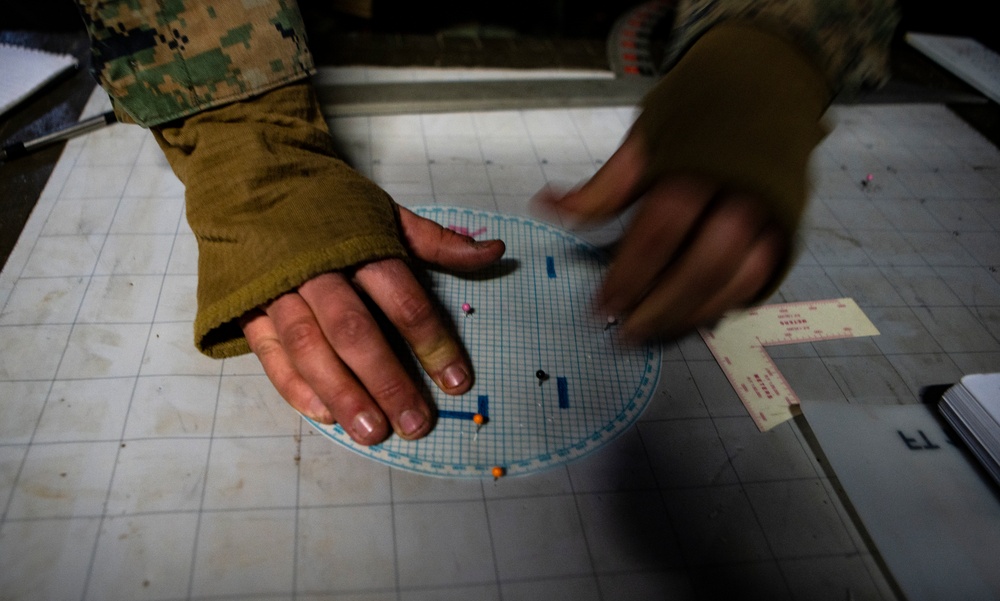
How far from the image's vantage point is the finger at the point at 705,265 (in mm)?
417

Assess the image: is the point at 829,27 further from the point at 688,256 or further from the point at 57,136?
the point at 57,136

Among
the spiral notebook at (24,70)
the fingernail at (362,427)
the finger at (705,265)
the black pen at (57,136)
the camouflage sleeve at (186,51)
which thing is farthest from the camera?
the spiral notebook at (24,70)

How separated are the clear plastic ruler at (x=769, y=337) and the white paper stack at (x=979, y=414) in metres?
0.14

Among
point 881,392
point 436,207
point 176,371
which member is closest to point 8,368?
point 176,371

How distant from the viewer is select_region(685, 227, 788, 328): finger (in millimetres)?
425

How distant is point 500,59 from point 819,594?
3.51 feet

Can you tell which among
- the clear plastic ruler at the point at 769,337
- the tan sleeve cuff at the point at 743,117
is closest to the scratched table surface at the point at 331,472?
the clear plastic ruler at the point at 769,337

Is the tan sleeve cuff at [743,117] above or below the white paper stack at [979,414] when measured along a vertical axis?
above

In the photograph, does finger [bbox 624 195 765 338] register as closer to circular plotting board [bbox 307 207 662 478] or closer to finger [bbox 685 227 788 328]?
finger [bbox 685 227 788 328]

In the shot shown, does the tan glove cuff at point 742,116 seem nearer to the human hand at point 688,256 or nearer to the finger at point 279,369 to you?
the human hand at point 688,256

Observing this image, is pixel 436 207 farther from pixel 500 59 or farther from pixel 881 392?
pixel 881 392

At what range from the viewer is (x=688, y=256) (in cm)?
43

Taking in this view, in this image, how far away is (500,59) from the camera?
1.18m

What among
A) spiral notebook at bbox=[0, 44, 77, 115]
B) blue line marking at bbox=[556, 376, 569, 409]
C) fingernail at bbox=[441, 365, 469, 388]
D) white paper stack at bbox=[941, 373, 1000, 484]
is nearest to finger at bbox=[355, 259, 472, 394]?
fingernail at bbox=[441, 365, 469, 388]
